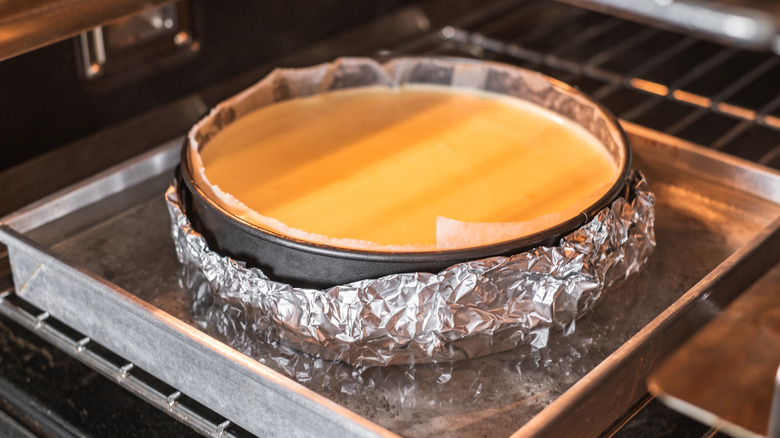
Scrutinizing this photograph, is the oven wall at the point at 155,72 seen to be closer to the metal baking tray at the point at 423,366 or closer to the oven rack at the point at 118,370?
the metal baking tray at the point at 423,366

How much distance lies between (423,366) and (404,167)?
322mm

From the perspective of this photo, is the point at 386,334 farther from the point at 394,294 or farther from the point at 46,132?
the point at 46,132

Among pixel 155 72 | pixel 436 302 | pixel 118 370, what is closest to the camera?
pixel 436 302

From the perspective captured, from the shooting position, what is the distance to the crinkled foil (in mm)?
906

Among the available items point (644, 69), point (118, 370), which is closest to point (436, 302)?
point (118, 370)

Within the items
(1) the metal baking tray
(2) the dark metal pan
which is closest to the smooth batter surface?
(2) the dark metal pan

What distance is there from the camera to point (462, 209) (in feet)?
3.60

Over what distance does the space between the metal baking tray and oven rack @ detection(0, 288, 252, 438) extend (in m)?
0.02

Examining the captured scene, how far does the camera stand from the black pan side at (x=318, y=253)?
90 centimetres

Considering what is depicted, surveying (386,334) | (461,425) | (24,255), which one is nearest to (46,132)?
(24,255)

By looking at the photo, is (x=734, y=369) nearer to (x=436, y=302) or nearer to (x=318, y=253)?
(x=436, y=302)

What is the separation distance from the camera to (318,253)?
92 cm

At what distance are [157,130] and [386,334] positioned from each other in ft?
2.16

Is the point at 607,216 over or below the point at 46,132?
over
